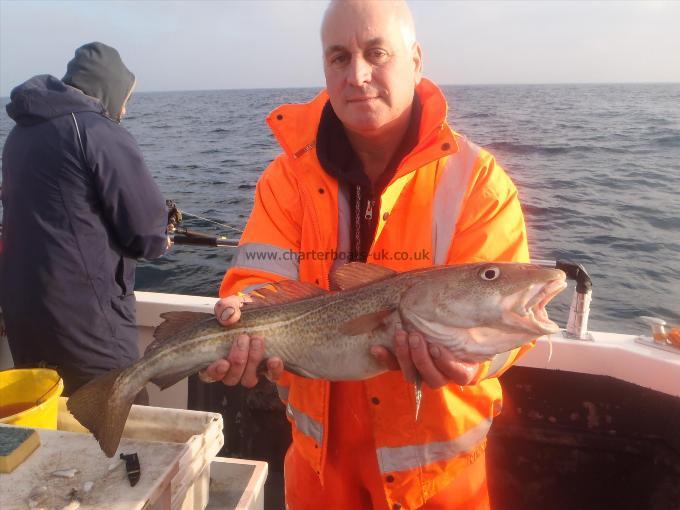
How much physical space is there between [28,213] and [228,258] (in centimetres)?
787

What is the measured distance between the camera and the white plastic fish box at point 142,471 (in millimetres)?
2420

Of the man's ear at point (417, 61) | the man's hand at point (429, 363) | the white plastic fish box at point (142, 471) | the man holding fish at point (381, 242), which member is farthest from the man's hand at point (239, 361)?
the man's ear at point (417, 61)

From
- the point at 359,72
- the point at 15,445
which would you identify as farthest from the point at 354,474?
the point at 359,72

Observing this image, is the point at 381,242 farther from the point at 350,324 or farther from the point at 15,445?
the point at 15,445

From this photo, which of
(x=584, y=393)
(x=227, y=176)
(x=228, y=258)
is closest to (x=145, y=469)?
(x=584, y=393)

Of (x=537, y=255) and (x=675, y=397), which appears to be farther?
(x=537, y=255)

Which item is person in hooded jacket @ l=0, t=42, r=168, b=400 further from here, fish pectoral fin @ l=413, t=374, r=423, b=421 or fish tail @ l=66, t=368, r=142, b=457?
fish pectoral fin @ l=413, t=374, r=423, b=421

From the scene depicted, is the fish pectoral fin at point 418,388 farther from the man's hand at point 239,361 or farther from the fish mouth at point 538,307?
the man's hand at point 239,361

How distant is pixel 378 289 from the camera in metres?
2.77

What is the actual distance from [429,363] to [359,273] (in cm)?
57

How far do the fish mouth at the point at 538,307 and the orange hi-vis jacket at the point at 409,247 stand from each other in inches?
13.1

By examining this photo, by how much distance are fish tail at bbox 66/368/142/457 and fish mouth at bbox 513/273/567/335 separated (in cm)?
197

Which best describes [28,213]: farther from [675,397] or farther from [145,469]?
[675,397]

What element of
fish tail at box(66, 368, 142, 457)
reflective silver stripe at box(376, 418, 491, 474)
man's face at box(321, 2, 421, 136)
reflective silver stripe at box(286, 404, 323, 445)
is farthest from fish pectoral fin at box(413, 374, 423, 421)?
fish tail at box(66, 368, 142, 457)
